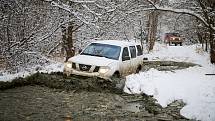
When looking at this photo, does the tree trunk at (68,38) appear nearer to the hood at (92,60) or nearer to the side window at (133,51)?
the side window at (133,51)

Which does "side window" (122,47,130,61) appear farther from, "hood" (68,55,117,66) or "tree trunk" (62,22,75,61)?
"tree trunk" (62,22,75,61)

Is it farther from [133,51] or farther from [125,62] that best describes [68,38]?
[125,62]

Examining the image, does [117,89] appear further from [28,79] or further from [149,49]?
[149,49]

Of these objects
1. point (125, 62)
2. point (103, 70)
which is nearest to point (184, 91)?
point (103, 70)

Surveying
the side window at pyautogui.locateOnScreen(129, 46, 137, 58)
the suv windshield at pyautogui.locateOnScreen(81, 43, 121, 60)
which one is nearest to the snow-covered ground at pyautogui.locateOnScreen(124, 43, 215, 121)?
the suv windshield at pyautogui.locateOnScreen(81, 43, 121, 60)

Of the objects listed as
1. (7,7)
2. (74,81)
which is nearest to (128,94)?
(74,81)

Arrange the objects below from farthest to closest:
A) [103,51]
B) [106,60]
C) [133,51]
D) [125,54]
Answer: [133,51]
[125,54]
[103,51]
[106,60]

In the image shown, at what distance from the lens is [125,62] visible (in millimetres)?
13344

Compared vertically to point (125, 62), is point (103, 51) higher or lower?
higher

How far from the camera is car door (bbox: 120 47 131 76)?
1305 centimetres

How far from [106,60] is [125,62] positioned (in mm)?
1355

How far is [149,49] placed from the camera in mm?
36219

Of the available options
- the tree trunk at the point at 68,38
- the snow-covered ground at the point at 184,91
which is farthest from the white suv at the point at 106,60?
the tree trunk at the point at 68,38

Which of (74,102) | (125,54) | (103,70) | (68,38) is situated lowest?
(74,102)
